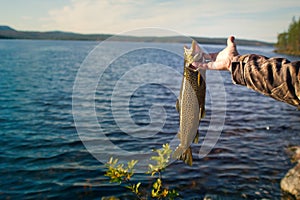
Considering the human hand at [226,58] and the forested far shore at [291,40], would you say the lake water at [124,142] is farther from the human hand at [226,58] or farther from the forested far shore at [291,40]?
the forested far shore at [291,40]

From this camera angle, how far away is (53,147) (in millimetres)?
12031

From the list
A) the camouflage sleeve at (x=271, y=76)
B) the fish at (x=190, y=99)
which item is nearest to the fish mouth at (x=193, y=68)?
the fish at (x=190, y=99)

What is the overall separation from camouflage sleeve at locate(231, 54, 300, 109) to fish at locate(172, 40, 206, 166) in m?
0.46

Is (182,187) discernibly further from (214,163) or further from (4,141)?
(4,141)

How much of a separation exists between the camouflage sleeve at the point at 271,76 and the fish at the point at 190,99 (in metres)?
0.46

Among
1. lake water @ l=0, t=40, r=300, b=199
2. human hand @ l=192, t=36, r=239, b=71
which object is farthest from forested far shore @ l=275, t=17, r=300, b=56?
human hand @ l=192, t=36, r=239, b=71

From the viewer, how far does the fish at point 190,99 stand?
3.52 metres

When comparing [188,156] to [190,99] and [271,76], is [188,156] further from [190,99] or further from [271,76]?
[271,76]

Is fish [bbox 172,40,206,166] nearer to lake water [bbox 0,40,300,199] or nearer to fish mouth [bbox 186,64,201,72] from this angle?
fish mouth [bbox 186,64,201,72]

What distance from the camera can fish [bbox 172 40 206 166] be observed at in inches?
139

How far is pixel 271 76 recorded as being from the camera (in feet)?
10.8

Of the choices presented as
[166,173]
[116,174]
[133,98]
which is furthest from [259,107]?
[116,174]

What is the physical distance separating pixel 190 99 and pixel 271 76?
955 millimetres

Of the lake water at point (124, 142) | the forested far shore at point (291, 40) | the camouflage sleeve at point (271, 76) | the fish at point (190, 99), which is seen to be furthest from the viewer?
the forested far shore at point (291, 40)
